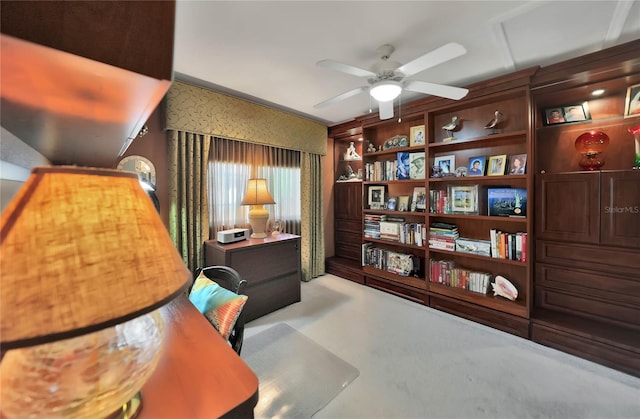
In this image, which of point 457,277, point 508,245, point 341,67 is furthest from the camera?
point 457,277

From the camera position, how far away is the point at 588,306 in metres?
2.22

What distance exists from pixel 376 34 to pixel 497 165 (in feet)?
Answer: 5.99

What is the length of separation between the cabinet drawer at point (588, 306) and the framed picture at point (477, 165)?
1283 millimetres

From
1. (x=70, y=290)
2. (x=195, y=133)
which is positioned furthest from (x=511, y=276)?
(x=195, y=133)

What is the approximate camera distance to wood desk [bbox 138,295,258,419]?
0.70m

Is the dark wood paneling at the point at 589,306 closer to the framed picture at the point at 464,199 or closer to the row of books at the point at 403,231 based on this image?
the framed picture at the point at 464,199

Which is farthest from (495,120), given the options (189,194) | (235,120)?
(189,194)

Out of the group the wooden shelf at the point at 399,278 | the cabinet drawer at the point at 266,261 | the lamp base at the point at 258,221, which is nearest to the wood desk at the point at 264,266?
the cabinet drawer at the point at 266,261

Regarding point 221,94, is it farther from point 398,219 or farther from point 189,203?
point 398,219

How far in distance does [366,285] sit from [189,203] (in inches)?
101

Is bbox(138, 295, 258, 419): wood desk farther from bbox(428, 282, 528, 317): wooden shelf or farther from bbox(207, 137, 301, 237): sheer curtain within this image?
bbox(428, 282, 528, 317): wooden shelf

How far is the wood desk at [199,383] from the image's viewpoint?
27.5 inches

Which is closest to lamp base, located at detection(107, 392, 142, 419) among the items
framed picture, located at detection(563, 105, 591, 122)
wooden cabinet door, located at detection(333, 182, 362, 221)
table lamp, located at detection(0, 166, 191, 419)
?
table lamp, located at detection(0, 166, 191, 419)

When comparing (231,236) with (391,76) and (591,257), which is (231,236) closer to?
(391,76)
